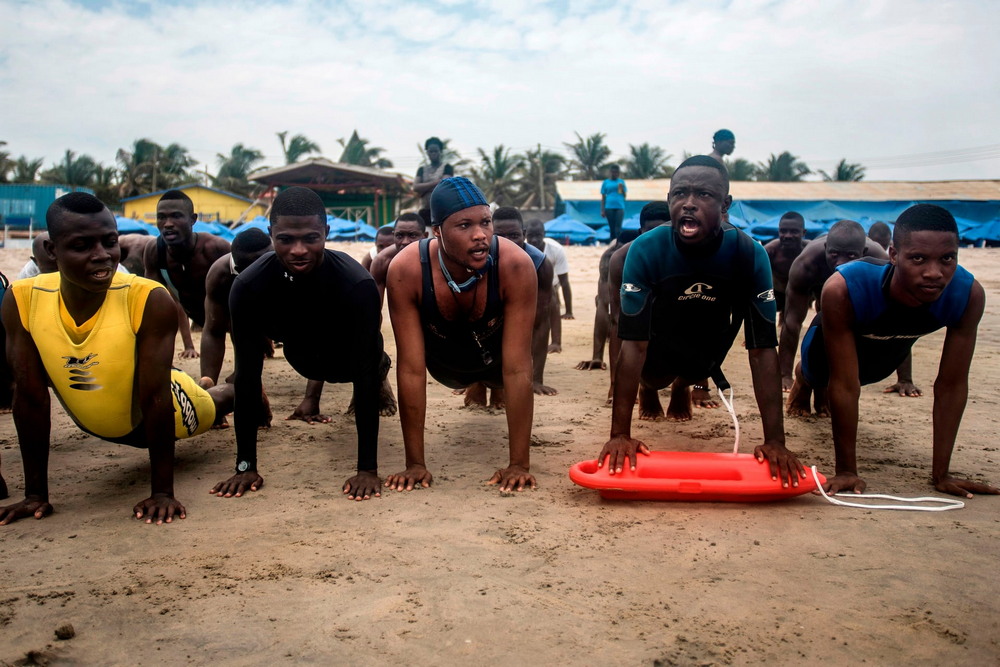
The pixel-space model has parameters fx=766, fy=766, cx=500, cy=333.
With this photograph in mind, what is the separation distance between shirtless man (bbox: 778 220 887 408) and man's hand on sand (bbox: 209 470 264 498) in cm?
418

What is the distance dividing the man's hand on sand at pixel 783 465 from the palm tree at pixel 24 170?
5171 centimetres

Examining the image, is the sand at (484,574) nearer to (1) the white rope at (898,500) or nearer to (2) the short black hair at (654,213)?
(1) the white rope at (898,500)

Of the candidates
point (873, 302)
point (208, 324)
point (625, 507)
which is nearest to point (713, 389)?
point (873, 302)

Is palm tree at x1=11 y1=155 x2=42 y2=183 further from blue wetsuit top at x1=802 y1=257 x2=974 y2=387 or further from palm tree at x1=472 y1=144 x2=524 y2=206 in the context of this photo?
blue wetsuit top at x1=802 y1=257 x2=974 y2=387

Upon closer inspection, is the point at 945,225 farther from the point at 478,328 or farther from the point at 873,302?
the point at 478,328

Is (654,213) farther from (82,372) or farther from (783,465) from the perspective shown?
(82,372)

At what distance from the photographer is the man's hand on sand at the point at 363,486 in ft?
12.7

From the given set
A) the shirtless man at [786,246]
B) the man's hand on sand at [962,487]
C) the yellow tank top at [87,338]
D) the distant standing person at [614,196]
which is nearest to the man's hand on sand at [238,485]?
the yellow tank top at [87,338]

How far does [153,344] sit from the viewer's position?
3645 millimetres

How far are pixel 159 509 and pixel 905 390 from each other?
5.85 meters

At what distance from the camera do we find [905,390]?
6.53 meters

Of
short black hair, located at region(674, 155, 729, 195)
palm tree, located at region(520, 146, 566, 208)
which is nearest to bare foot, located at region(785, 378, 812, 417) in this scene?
short black hair, located at region(674, 155, 729, 195)

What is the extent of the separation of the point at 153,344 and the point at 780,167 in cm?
5424

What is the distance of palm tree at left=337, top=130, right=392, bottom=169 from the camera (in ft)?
156
